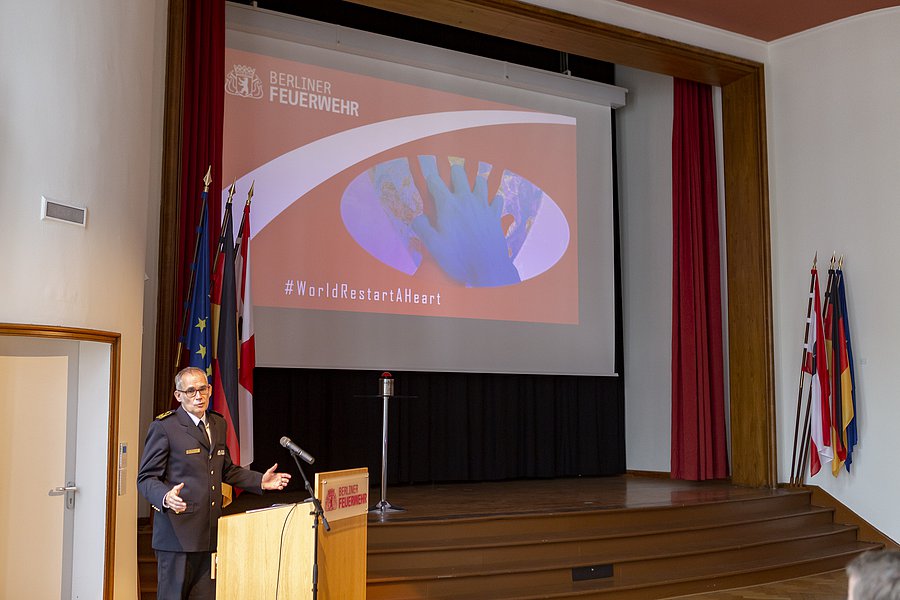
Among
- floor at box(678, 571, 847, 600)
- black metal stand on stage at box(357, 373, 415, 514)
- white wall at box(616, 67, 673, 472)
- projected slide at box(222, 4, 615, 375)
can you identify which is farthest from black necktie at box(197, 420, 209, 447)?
white wall at box(616, 67, 673, 472)

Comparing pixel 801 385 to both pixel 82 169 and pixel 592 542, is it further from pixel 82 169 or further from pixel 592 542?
pixel 82 169

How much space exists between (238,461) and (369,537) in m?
0.98

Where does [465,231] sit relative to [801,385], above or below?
above

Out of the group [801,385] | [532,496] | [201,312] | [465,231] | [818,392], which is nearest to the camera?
[201,312]

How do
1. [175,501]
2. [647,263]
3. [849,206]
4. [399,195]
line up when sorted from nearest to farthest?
1. [175,501]
2. [849,206]
3. [399,195]
4. [647,263]

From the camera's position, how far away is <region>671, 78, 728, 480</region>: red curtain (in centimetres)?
833

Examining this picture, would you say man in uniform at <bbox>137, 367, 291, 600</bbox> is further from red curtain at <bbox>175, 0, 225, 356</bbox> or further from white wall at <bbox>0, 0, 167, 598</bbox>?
red curtain at <bbox>175, 0, 225, 356</bbox>

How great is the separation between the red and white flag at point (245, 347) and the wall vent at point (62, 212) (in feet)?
5.04

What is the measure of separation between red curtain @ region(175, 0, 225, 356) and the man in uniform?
79.5 inches

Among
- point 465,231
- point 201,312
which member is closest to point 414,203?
point 465,231

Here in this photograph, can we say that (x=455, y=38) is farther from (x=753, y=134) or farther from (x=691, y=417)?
(x=691, y=417)

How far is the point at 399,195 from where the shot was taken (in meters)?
7.77

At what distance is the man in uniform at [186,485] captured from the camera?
12.6ft

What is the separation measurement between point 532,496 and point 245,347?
2.72 m
